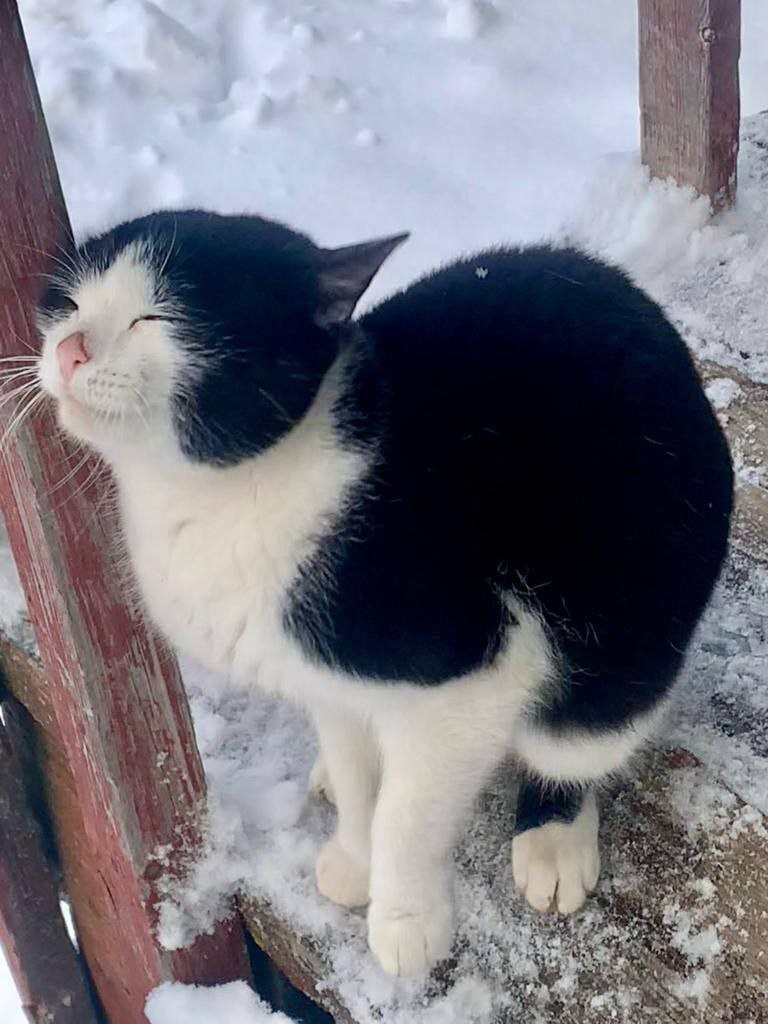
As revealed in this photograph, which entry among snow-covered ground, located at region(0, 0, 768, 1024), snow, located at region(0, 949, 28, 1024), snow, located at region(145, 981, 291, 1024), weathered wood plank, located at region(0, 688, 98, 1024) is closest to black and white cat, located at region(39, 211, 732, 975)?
snow-covered ground, located at region(0, 0, 768, 1024)

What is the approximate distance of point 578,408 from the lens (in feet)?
3.62

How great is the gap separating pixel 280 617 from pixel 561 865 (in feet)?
1.35

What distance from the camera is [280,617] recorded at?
1053mm

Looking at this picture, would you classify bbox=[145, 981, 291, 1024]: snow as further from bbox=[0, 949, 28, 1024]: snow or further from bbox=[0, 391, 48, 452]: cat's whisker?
bbox=[0, 949, 28, 1024]: snow

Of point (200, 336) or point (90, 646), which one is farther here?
point (90, 646)

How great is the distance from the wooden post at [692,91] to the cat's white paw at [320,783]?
4.09 ft

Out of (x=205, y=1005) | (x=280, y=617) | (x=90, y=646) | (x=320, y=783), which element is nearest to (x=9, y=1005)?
(x=205, y=1005)

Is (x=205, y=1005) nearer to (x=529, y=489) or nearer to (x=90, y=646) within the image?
(x=90, y=646)

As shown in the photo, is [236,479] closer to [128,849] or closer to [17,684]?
[128,849]

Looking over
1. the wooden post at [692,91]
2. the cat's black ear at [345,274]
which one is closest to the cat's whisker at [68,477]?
the cat's black ear at [345,274]

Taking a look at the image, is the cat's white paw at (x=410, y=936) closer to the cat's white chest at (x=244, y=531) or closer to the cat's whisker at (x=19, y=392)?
the cat's white chest at (x=244, y=531)

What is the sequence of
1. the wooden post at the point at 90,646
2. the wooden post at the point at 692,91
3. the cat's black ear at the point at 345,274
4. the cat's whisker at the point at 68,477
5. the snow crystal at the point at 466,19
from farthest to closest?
the snow crystal at the point at 466,19
the wooden post at the point at 692,91
the cat's whisker at the point at 68,477
the wooden post at the point at 90,646
the cat's black ear at the point at 345,274

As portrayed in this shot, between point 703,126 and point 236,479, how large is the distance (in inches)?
53.1

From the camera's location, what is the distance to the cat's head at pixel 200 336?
920 mm
